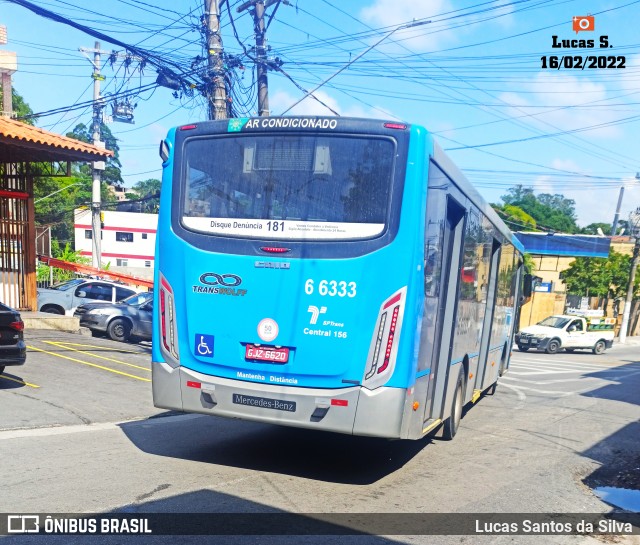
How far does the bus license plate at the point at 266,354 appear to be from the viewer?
21.8 feet

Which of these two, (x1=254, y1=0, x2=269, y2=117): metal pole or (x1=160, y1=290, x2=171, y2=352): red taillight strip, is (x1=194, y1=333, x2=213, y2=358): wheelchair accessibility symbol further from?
(x1=254, y1=0, x2=269, y2=117): metal pole

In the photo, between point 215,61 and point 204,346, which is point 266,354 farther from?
point 215,61

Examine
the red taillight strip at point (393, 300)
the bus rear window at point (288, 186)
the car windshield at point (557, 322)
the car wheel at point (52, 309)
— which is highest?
the bus rear window at point (288, 186)

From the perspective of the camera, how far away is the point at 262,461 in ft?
25.0

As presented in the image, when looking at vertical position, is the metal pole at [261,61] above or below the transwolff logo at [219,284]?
above

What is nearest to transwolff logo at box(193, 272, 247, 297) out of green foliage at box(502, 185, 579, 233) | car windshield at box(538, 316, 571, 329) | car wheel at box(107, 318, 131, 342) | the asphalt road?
the asphalt road

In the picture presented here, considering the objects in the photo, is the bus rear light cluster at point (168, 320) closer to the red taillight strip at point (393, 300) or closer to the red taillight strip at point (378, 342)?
the red taillight strip at point (378, 342)

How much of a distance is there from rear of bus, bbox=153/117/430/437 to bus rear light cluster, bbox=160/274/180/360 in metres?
0.01

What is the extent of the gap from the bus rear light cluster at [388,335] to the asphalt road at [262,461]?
1195mm

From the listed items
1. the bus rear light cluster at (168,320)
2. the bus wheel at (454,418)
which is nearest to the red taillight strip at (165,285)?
the bus rear light cluster at (168,320)

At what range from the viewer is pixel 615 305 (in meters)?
51.3

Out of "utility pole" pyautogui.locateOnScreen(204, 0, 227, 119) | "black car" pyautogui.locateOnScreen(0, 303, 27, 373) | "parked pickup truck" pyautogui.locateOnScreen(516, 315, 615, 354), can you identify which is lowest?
"parked pickup truck" pyautogui.locateOnScreen(516, 315, 615, 354)

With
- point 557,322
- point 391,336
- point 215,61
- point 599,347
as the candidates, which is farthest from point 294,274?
point 599,347

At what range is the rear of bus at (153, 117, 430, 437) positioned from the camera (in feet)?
21.0
